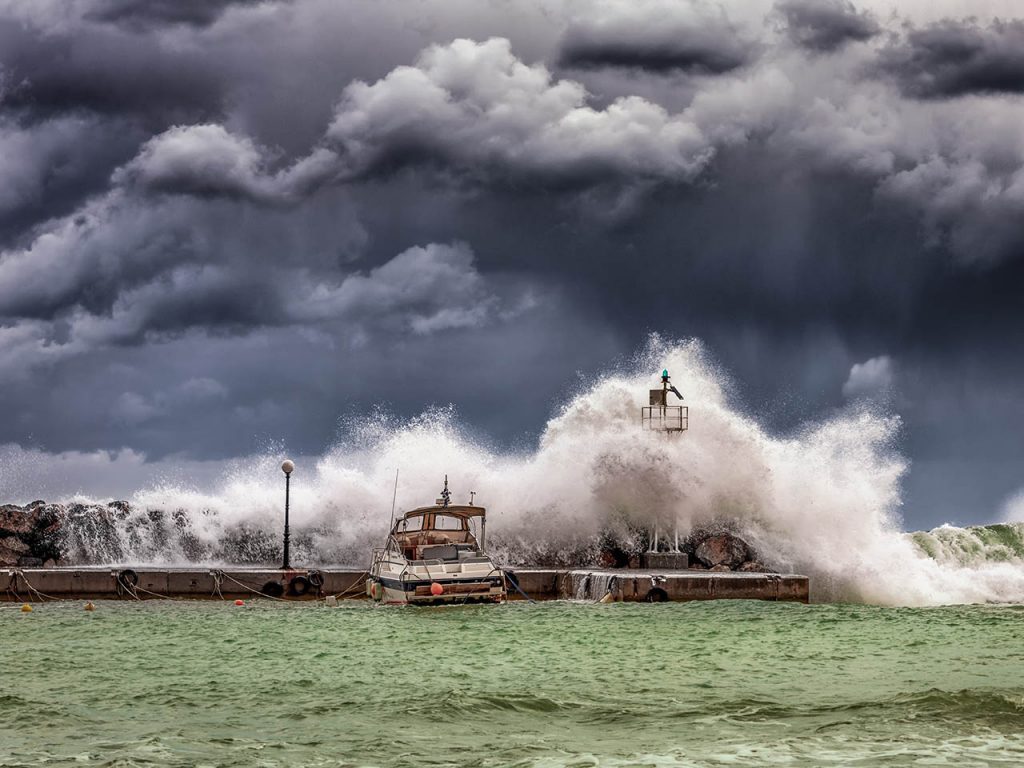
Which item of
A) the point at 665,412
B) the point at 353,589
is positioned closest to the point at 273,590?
the point at 353,589

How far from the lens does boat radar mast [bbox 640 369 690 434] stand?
127 ft

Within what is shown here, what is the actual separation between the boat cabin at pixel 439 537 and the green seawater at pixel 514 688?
2.00 meters

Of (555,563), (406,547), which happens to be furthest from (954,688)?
(555,563)

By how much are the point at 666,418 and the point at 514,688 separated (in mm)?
22233

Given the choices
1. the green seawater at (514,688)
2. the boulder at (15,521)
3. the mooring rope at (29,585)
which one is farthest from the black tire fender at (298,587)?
the boulder at (15,521)

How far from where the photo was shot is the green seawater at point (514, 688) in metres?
12.9

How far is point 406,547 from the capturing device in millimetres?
31781

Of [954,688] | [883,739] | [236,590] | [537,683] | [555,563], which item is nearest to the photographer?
[883,739]

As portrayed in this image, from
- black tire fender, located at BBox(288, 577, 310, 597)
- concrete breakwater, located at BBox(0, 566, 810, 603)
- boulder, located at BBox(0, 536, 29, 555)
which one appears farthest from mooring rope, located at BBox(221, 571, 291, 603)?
boulder, located at BBox(0, 536, 29, 555)

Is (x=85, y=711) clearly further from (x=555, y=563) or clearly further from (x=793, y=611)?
(x=555, y=563)

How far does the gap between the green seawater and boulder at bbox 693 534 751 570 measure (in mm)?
6895

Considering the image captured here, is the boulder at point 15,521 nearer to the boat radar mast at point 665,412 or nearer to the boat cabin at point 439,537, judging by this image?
the boat cabin at point 439,537

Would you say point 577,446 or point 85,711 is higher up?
point 577,446

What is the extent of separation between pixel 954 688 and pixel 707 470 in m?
23.3
